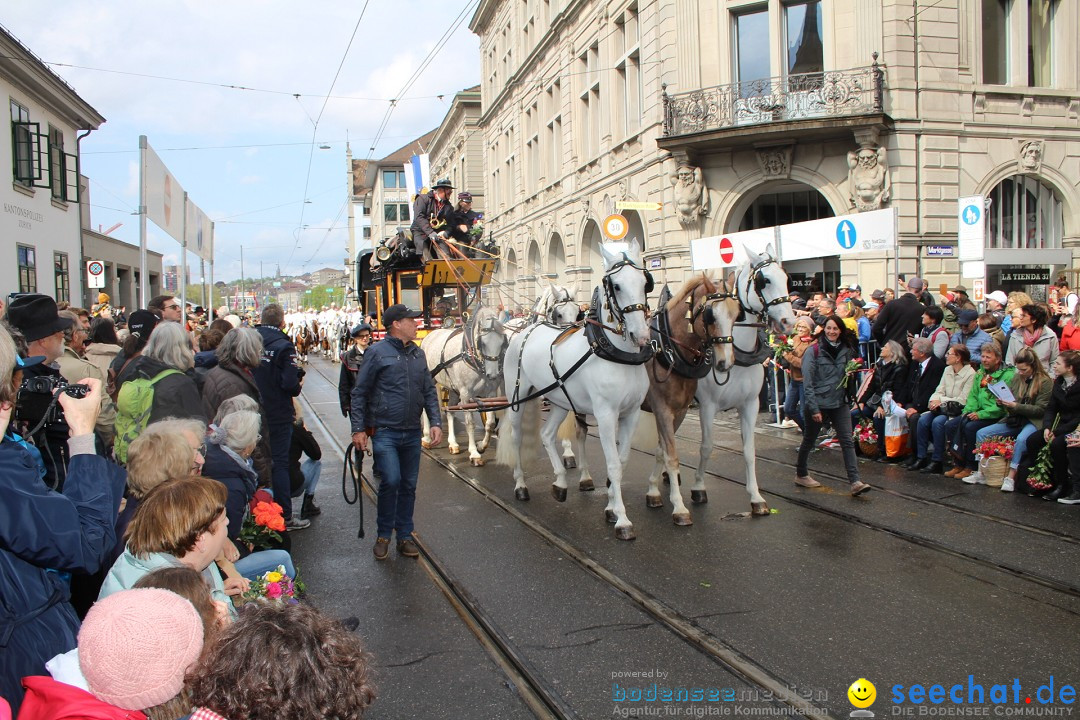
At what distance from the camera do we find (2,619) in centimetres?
255

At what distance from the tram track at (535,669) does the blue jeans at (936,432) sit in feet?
15.7

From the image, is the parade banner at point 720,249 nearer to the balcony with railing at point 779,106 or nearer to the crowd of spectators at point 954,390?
the balcony with railing at point 779,106

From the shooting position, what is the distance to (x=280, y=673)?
198 centimetres

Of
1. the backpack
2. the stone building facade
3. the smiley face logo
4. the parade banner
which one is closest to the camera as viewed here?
the smiley face logo

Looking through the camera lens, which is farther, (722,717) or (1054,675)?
(1054,675)

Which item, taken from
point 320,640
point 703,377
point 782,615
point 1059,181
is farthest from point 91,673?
point 1059,181

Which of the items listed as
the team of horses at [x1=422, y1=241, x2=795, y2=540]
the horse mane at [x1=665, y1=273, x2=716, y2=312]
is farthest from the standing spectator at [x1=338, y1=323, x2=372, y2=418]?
the horse mane at [x1=665, y1=273, x2=716, y2=312]

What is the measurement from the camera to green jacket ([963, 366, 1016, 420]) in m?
8.70

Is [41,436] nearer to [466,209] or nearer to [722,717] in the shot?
[722,717]

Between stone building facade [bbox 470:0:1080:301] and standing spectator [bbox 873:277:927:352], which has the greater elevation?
stone building facade [bbox 470:0:1080:301]

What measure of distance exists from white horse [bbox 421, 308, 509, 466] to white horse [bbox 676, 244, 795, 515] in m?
3.53

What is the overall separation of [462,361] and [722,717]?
27.0 ft

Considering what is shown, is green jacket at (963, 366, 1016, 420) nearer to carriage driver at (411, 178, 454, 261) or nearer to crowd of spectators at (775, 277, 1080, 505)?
crowd of spectators at (775, 277, 1080, 505)

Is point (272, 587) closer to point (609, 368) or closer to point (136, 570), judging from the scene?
point (136, 570)
